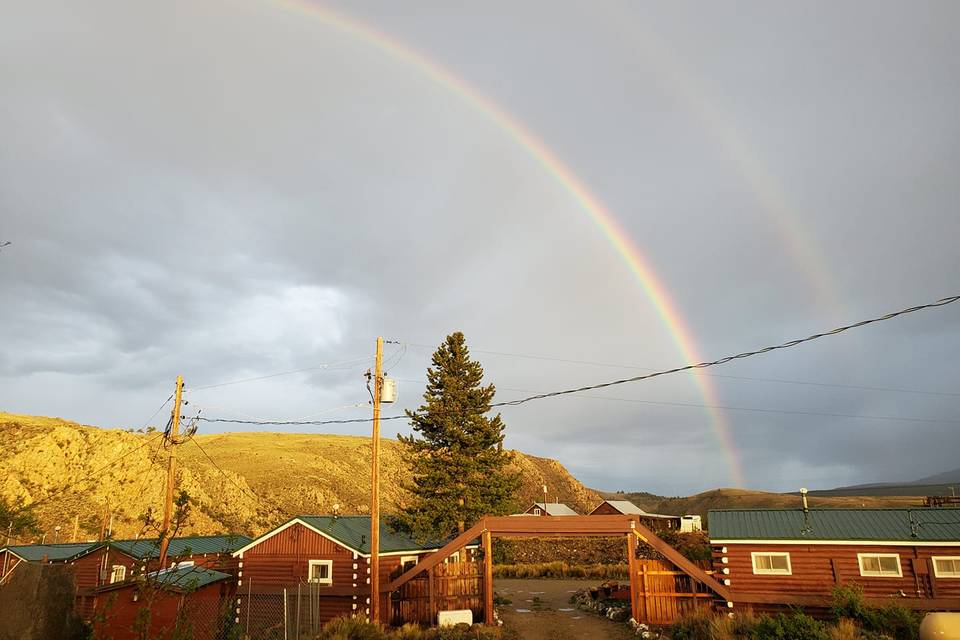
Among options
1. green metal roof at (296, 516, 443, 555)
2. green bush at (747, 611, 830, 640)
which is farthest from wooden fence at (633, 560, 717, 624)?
green metal roof at (296, 516, 443, 555)

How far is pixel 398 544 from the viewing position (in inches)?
1417

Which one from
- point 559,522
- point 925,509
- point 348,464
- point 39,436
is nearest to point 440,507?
point 559,522

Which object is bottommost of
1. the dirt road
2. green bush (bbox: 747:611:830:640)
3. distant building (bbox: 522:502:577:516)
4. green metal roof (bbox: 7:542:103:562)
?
the dirt road

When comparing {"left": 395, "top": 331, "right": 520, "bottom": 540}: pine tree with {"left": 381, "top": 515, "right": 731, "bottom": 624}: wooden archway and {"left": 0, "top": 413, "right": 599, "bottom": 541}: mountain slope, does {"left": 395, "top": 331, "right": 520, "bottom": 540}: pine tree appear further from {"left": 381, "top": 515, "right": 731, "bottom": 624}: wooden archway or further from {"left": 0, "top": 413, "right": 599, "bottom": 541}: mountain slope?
{"left": 381, "top": 515, "right": 731, "bottom": 624}: wooden archway

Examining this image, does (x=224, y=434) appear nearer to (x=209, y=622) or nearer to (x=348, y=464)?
(x=348, y=464)

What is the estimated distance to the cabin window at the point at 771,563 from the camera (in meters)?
28.8

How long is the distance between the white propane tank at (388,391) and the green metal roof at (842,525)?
1627 cm

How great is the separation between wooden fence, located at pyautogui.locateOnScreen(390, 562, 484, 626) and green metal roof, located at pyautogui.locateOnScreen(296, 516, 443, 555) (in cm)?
253

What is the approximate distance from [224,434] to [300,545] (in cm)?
14442

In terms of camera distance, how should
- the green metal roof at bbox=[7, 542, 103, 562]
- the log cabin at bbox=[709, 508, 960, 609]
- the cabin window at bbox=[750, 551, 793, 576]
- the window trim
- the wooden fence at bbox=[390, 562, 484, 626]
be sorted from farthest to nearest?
the green metal roof at bbox=[7, 542, 103, 562], the wooden fence at bbox=[390, 562, 484, 626], the cabin window at bbox=[750, 551, 793, 576], the log cabin at bbox=[709, 508, 960, 609], the window trim

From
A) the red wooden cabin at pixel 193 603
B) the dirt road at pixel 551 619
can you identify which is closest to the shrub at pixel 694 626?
the dirt road at pixel 551 619

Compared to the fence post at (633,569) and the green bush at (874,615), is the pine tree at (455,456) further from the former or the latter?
the green bush at (874,615)

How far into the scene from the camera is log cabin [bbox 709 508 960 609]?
27047 mm

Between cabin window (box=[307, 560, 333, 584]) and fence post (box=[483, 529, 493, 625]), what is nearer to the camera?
fence post (box=[483, 529, 493, 625])
